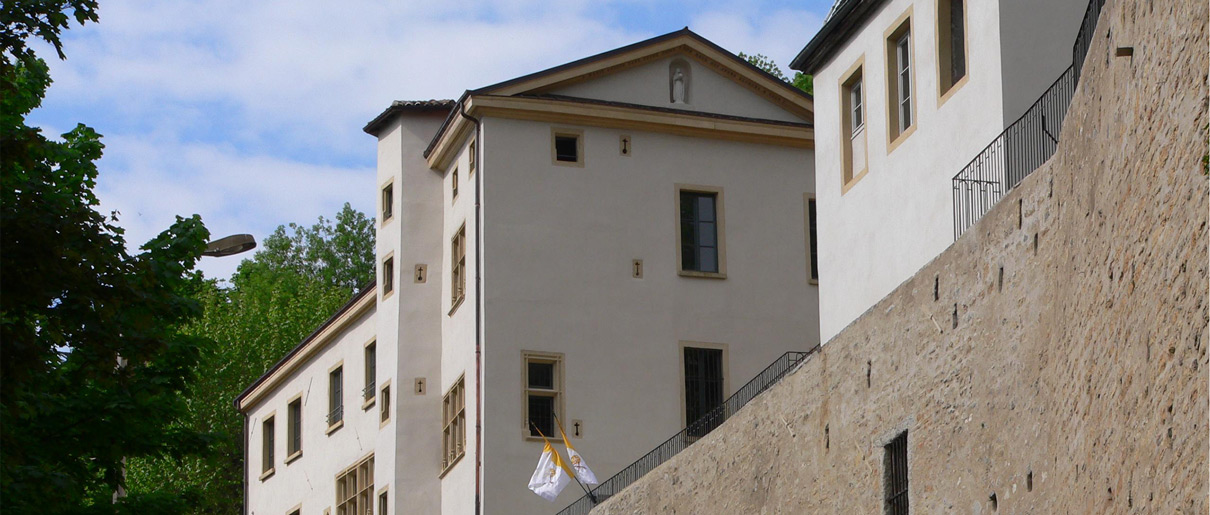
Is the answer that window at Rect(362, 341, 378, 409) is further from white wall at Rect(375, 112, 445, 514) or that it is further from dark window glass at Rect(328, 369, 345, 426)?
dark window glass at Rect(328, 369, 345, 426)

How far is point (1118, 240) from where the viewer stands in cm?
1431

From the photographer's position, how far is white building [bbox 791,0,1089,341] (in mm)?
22516

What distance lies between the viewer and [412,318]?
127 ft

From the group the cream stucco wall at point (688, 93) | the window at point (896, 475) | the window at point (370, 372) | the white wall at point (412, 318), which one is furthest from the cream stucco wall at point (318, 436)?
the window at point (896, 475)

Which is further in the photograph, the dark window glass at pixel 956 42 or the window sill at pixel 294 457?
the window sill at pixel 294 457

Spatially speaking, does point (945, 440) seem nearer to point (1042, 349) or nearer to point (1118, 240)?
point (1042, 349)

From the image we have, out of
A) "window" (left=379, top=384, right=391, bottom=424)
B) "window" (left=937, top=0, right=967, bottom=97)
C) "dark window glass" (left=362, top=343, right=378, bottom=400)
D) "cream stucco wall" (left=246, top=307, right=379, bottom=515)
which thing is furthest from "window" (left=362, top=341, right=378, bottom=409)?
"window" (left=937, top=0, right=967, bottom=97)

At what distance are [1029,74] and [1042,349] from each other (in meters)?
5.58

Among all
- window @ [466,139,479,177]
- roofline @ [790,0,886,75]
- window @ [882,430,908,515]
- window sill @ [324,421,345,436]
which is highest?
roofline @ [790,0,886,75]

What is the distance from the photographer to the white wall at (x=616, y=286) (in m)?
34.8

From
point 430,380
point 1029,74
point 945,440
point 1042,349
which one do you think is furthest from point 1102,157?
point 430,380

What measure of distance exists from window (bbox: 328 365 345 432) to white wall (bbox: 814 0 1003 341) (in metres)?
18.4

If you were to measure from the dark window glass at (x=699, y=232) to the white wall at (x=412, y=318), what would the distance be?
5044 mm

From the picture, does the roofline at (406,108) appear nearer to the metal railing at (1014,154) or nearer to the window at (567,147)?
the window at (567,147)
